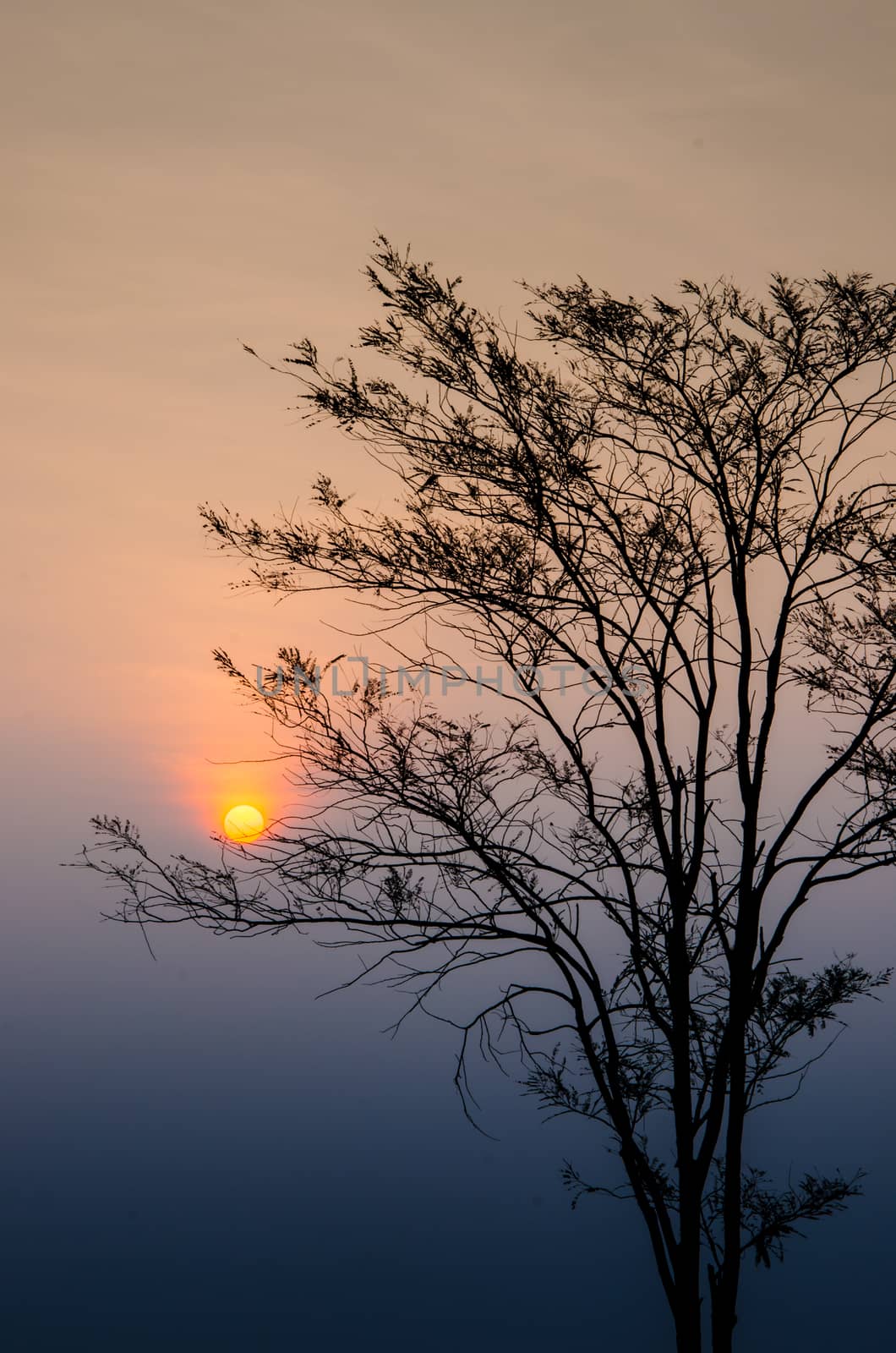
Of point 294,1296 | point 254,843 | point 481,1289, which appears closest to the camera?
point 254,843

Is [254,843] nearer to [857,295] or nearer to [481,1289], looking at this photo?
[857,295]

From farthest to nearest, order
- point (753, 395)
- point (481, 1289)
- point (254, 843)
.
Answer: point (481, 1289)
point (753, 395)
point (254, 843)

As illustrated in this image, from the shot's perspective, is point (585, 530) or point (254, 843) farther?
point (585, 530)

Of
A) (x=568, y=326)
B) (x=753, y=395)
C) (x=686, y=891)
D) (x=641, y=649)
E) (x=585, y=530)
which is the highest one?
(x=568, y=326)

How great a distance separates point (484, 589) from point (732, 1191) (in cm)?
403

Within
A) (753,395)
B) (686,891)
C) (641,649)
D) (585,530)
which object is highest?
(753,395)

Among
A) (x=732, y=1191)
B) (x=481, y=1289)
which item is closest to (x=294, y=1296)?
(x=481, y=1289)

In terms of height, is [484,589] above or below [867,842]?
above

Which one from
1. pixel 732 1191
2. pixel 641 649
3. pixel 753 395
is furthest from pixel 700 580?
pixel 732 1191

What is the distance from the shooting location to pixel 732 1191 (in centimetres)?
658

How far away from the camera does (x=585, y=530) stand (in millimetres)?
7078

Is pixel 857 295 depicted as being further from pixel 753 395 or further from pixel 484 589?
pixel 484 589

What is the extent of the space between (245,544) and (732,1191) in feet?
16.8

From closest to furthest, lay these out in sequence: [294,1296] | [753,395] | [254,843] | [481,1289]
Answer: [254,843] → [753,395] → [481,1289] → [294,1296]
